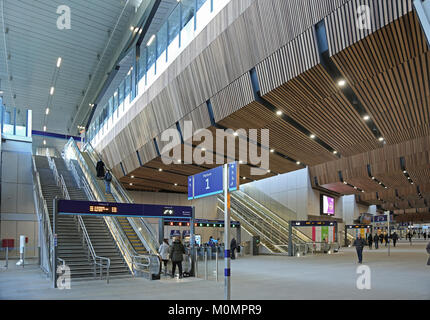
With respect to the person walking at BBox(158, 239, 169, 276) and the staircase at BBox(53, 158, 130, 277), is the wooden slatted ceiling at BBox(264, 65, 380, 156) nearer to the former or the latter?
the person walking at BBox(158, 239, 169, 276)

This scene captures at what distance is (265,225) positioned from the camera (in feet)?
91.8

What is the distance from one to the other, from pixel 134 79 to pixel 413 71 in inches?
580

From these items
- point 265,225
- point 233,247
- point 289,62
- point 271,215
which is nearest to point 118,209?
point 289,62

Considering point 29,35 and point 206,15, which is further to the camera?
point 29,35

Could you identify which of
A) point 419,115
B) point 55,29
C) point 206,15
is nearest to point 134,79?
point 55,29

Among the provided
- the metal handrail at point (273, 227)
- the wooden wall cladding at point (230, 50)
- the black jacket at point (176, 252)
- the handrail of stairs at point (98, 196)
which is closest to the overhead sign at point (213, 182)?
the black jacket at point (176, 252)

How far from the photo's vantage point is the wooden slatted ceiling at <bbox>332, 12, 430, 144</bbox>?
8.38 meters

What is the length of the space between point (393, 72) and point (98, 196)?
1411 centimetres

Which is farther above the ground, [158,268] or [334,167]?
[334,167]

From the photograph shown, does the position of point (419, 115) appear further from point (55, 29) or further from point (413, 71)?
point (55, 29)

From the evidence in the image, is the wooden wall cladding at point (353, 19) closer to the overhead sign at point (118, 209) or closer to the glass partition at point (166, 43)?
the glass partition at point (166, 43)

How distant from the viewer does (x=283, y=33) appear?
10.1 metres

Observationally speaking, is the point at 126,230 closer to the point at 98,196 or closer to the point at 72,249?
the point at 72,249
